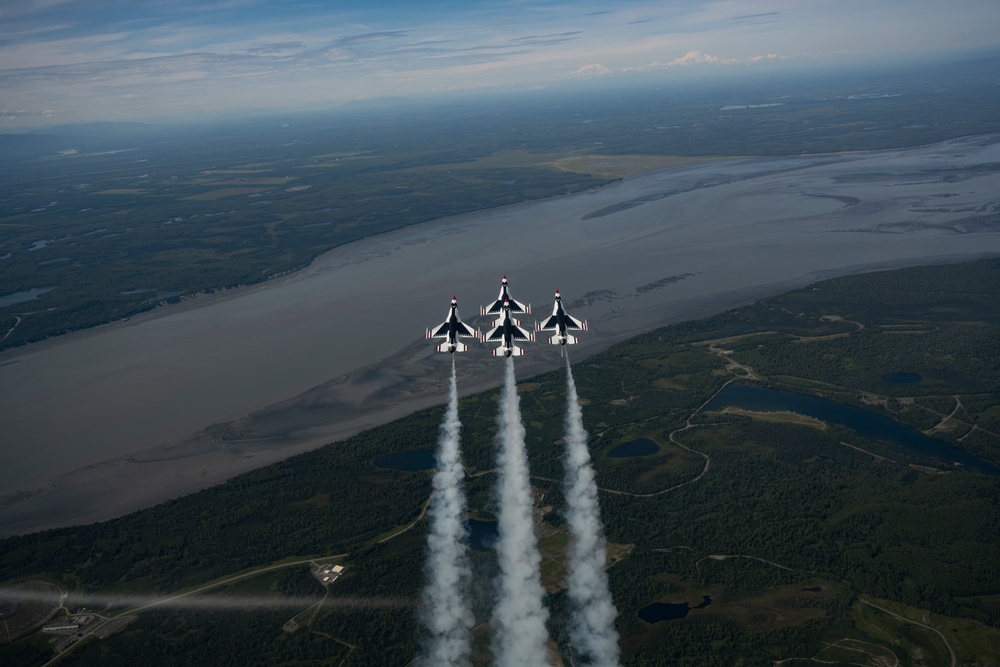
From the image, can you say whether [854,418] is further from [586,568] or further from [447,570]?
[447,570]

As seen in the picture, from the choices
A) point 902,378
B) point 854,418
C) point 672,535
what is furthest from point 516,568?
point 902,378

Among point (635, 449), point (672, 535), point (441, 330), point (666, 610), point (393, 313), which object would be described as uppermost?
point (441, 330)

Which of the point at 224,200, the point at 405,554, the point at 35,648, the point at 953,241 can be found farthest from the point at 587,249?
the point at 224,200

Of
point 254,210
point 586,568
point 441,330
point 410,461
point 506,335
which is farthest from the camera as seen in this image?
point 254,210

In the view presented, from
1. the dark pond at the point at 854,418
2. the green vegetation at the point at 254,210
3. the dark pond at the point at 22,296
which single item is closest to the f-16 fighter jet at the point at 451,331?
the dark pond at the point at 854,418

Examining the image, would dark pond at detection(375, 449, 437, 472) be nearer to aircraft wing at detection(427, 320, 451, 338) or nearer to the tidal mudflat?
the tidal mudflat

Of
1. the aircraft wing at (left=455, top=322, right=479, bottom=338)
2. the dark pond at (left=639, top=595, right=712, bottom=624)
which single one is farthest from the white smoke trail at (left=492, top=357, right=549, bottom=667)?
the aircraft wing at (left=455, top=322, right=479, bottom=338)
